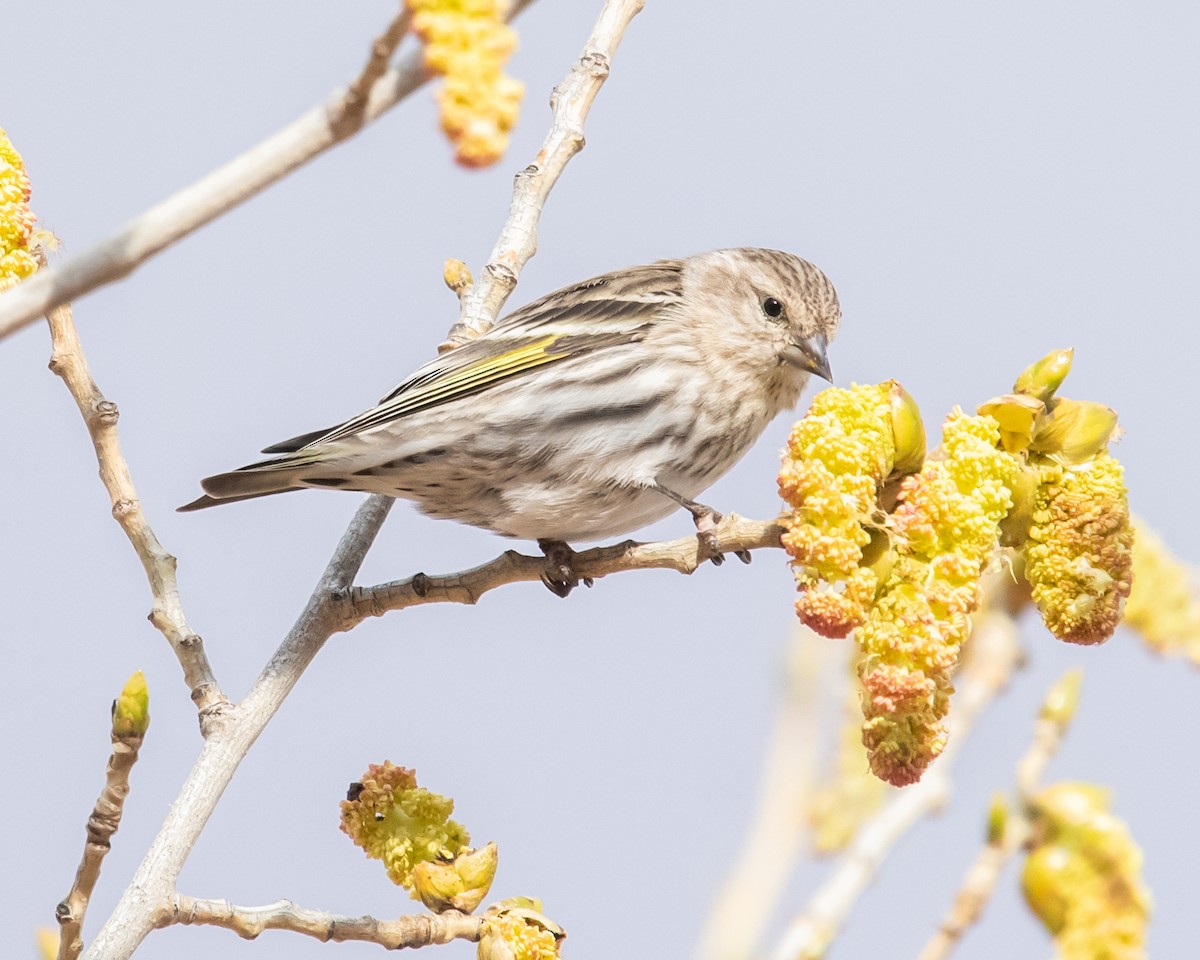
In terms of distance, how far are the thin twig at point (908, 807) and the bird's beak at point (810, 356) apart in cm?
190

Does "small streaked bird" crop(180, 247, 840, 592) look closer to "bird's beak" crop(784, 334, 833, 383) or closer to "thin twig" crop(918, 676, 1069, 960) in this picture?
"bird's beak" crop(784, 334, 833, 383)

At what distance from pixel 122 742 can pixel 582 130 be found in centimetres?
252

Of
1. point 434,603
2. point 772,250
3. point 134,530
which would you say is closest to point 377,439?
point 434,603

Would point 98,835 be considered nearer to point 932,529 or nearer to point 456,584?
point 456,584

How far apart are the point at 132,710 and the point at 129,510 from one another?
0.77m

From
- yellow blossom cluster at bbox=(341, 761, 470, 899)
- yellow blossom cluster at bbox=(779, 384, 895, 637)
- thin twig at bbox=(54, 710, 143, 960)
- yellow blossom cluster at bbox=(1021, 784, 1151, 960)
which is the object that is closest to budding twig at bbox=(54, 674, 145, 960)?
thin twig at bbox=(54, 710, 143, 960)

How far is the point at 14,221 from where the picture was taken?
2.93m

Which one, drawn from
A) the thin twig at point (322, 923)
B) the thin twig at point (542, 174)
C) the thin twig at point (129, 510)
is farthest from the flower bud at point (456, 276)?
Answer: the thin twig at point (322, 923)

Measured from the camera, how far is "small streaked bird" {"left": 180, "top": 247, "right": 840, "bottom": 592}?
4477 mm

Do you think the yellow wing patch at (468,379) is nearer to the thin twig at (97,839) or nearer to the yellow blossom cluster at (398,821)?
the yellow blossom cluster at (398,821)

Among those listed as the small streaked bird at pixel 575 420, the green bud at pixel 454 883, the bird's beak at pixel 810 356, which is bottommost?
the green bud at pixel 454 883

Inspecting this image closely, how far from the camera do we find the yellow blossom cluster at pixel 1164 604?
326 centimetres

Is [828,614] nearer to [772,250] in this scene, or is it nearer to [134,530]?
[134,530]

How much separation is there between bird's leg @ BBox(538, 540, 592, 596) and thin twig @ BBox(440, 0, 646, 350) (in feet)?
2.71
